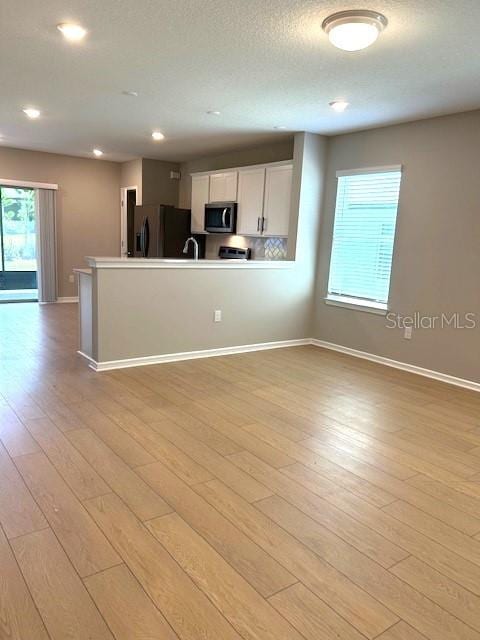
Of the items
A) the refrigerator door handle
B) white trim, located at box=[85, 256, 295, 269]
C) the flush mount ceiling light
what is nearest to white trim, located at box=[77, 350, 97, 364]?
white trim, located at box=[85, 256, 295, 269]

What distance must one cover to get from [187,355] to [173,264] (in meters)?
0.99

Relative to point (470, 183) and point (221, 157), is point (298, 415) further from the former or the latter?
point (221, 157)

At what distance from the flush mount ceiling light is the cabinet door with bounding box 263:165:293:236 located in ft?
9.46

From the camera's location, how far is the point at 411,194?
4.77 m

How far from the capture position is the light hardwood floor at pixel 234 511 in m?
1.68

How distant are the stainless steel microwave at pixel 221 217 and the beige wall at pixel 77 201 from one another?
2616 millimetres

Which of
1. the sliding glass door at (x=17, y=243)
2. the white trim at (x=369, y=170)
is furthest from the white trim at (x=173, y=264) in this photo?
the sliding glass door at (x=17, y=243)

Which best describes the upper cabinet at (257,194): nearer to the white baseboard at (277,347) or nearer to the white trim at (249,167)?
the white trim at (249,167)

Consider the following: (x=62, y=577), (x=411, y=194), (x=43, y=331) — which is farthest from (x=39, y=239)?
(x=62, y=577)

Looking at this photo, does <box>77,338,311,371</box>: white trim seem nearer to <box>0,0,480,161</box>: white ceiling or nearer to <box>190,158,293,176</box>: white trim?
<box>190,158,293,176</box>: white trim

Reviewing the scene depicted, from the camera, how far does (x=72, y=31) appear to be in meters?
2.92

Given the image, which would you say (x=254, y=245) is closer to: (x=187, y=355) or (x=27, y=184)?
(x=187, y=355)

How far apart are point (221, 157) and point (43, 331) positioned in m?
3.61

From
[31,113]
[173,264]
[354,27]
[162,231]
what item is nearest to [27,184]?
[162,231]
